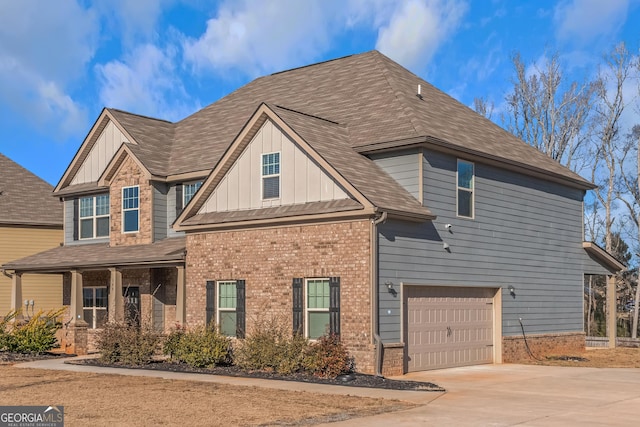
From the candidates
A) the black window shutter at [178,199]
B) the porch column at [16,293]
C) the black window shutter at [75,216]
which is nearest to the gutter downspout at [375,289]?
the black window shutter at [178,199]

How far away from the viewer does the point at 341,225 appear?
2023 centimetres

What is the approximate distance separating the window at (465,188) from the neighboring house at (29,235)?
19256 millimetres

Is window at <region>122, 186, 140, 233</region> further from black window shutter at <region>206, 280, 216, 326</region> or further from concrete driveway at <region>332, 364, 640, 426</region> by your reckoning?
concrete driveway at <region>332, 364, 640, 426</region>

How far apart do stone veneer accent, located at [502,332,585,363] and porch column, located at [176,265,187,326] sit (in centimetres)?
945

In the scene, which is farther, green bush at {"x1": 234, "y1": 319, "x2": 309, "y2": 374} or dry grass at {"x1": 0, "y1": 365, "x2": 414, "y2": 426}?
green bush at {"x1": 234, "y1": 319, "x2": 309, "y2": 374}

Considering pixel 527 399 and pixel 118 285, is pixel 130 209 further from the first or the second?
pixel 527 399

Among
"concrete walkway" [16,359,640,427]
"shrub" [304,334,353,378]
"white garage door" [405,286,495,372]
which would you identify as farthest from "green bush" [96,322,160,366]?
"white garage door" [405,286,495,372]

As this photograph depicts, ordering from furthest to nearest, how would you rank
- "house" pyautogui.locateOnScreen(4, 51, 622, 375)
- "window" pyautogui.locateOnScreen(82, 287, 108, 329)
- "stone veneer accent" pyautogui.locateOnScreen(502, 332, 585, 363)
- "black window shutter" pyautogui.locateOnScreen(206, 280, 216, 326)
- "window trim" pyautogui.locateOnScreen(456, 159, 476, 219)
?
"window" pyautogui.locateOnScreen(82, 287, 108, 329), "stone veneer accent" pyautogui.locateOnScreen(502, 332, 585, 363), "black window shutter" pyautogui.locateOnScreen(206, 280, 216, 326), "window trim" pyautogui.locateOnScreen(456, 159, 476, 219), "house" pyautogui.locateOnScreen(4, 51, 622, 375)

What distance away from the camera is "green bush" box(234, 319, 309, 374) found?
19516 mm

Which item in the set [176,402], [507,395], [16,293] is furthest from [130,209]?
[507,395]

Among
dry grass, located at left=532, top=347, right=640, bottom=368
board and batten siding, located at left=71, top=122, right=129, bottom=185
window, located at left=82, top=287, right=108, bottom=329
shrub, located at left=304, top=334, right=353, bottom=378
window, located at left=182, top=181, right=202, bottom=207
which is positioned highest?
board and batten siding, located at left=71, top=122, right=129, bottom=185

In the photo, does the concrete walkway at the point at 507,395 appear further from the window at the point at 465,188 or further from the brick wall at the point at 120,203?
the brick wall at the point at 120,203

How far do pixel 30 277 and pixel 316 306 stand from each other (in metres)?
18.5

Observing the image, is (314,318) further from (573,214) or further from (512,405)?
(573,214)
